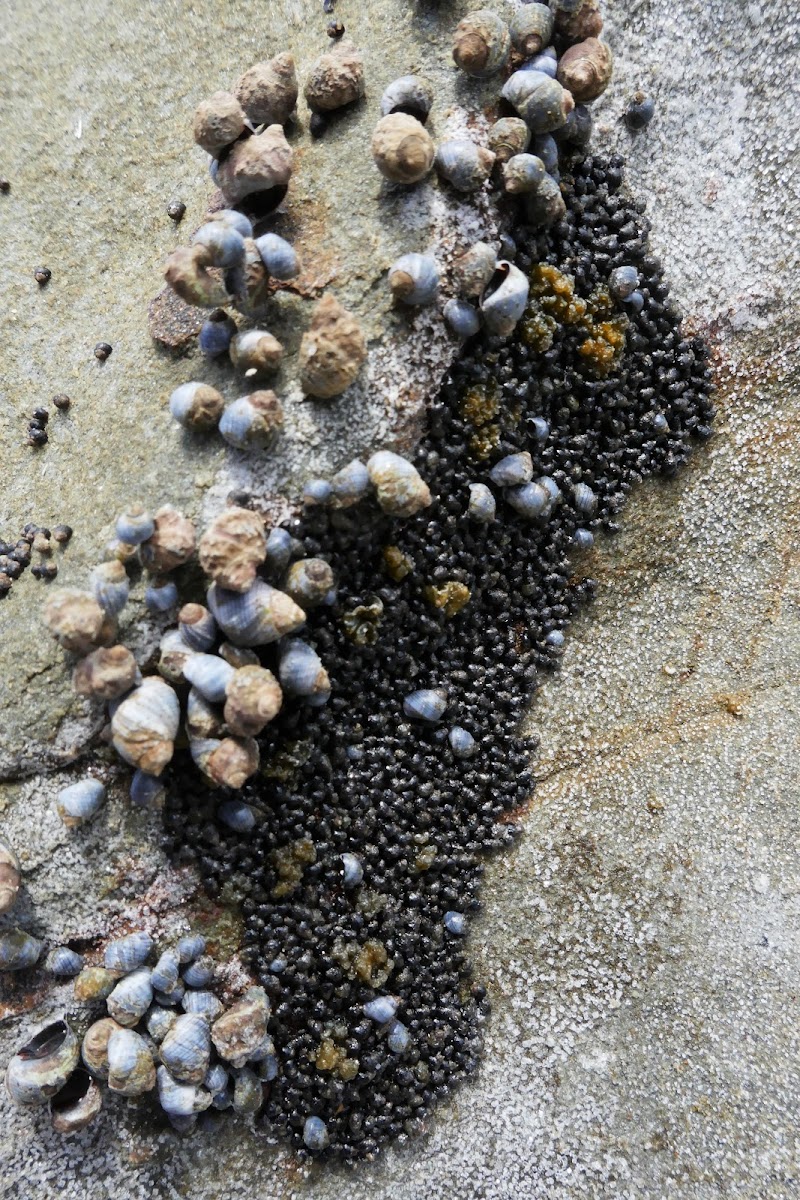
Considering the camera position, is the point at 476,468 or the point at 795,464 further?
the point at 795,464

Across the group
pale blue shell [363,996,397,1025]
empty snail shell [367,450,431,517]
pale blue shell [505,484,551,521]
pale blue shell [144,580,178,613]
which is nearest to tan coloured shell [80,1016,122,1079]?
pale blue shell [363,996,397,1025]

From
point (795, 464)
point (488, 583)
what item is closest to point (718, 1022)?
point (488, 583)

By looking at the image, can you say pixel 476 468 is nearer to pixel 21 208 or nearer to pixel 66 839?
pixel 66 839

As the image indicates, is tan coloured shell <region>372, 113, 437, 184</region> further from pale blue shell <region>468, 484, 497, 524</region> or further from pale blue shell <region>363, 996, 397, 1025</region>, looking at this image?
pale blue shell <region>363, 996, 397, 1025</region>

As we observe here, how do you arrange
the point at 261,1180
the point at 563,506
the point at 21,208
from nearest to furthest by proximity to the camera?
1. the point at 261,1180
2. the point at 563,506
3. the point at 21,208

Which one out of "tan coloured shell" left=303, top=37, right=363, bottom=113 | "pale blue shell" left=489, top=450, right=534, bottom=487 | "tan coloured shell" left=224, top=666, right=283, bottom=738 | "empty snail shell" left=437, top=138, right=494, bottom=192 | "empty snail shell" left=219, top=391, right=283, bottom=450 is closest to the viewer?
"tan coloured shell" left=224, top=666, right=283, bottom=738

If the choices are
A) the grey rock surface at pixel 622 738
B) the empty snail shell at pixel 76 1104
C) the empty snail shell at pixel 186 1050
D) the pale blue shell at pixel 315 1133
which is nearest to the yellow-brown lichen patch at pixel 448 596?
the grey rock surface at pixel 622 738

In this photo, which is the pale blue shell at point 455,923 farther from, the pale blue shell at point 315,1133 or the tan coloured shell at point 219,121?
the tan coloured shell at point 219,121
